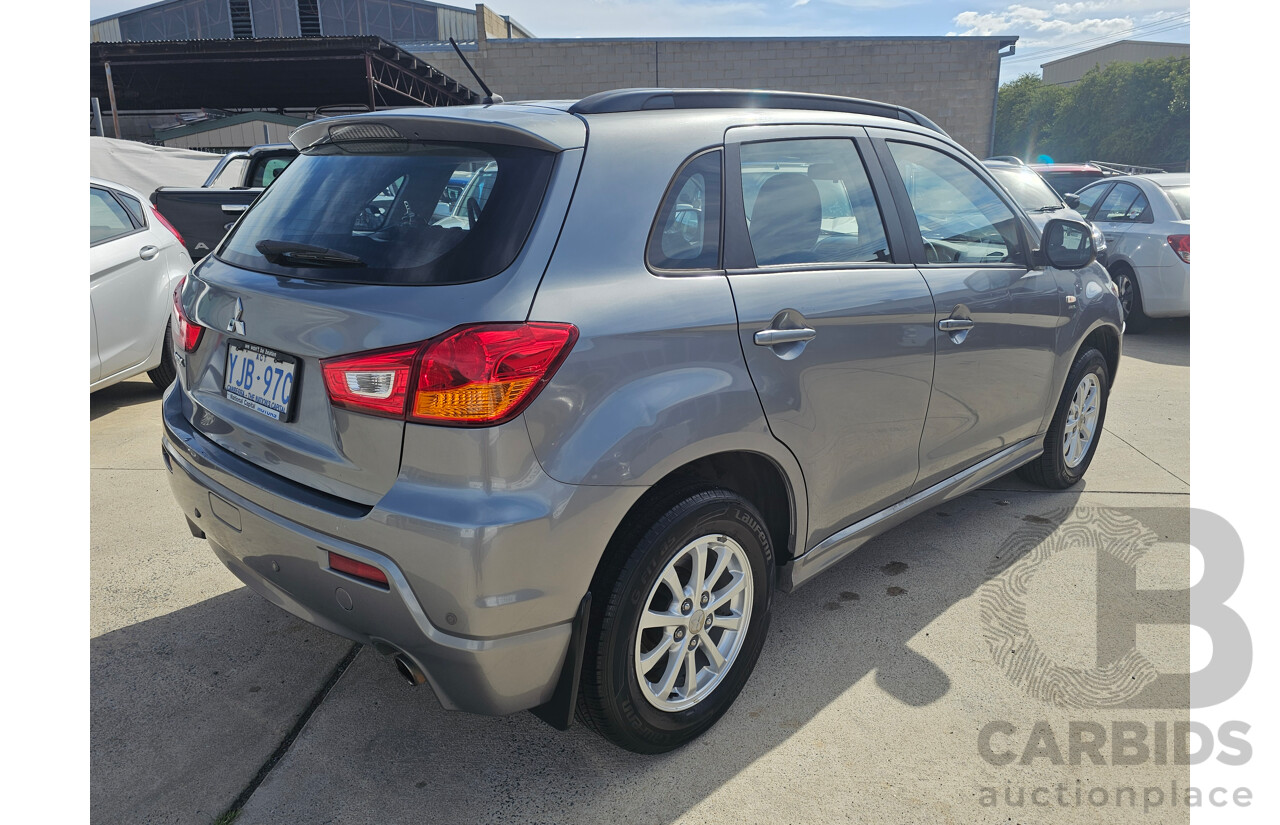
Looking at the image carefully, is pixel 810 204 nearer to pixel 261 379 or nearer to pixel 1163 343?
pixel 261 379

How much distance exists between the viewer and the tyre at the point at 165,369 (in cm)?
592

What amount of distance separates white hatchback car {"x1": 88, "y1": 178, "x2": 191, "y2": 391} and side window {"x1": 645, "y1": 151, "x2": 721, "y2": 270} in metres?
4.46

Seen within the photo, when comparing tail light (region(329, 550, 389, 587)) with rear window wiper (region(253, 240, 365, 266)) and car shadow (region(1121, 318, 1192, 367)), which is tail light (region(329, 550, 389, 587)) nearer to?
rear window wiper (region(253, 240, 365, 266))

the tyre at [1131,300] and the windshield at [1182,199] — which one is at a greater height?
→ the windshield at [1182,199]

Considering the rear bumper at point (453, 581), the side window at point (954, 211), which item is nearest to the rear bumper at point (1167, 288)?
the side window at point (954, 211)

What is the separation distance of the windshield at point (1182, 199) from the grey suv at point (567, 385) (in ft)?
22.8

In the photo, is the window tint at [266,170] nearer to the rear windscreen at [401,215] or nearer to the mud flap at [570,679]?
the rear windscreen at [401,215]

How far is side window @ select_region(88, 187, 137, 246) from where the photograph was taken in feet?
18.0

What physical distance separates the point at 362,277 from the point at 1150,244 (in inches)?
342

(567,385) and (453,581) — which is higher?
(567,385)

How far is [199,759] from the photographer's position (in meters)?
2.38

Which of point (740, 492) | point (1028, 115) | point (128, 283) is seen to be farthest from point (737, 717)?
point (1028, 115)

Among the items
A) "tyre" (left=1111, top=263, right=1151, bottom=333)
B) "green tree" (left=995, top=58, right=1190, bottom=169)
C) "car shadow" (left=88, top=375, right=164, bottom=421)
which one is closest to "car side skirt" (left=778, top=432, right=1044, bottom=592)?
"car shadow" (left=88, top=375, right=164, bottom=421)

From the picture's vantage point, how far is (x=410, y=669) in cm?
205
